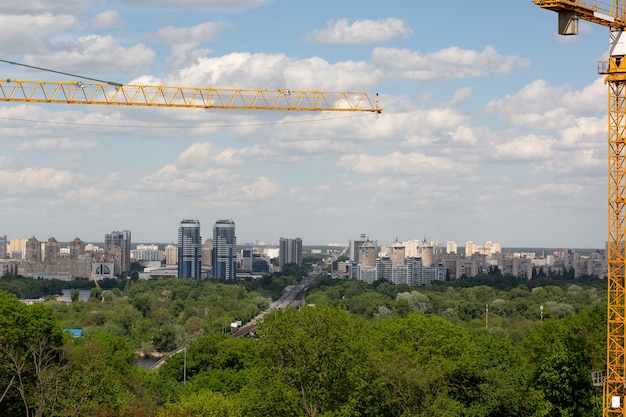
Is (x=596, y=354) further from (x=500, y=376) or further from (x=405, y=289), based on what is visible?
(x=405, y=289)

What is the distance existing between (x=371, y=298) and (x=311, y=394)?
108662 millimetres

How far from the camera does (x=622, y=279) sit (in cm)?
4219

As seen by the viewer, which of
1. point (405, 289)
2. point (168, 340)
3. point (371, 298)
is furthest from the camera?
point (405, 289)

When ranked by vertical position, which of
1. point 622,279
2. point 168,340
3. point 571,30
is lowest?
point 168,340

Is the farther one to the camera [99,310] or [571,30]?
[99,310]

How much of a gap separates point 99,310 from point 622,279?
325ft

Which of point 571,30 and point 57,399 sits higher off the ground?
point 571,30

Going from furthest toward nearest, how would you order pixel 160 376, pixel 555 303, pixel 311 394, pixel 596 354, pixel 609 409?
1. pixel 555 303
2. pixel 160 376
3. pixel 596 354
4. pixel 609 409
5. pixel 311 394

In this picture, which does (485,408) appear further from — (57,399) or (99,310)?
(99,310)

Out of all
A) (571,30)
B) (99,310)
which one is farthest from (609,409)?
(99,310)

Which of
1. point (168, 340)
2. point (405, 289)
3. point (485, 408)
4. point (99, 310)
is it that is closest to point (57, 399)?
point (485, 408)

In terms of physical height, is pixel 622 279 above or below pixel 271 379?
above

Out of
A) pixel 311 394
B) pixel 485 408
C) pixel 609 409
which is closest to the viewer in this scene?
pixel 311 394

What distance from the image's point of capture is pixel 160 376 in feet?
211
